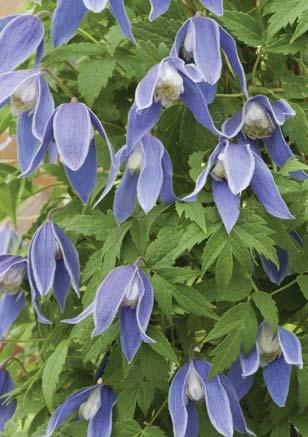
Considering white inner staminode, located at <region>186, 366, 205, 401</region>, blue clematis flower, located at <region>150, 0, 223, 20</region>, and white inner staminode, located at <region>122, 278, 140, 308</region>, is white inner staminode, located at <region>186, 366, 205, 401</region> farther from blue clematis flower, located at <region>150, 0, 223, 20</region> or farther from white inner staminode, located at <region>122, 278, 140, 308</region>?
blue clematis flower, located at <region>150, 0, 223, 20</region>

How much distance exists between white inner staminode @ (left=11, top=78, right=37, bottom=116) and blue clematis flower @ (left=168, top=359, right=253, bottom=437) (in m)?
0.32

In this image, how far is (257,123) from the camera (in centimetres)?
89

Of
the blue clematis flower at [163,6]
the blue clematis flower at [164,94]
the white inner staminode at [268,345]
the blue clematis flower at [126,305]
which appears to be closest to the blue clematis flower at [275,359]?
the white inner staminode at [268,345]

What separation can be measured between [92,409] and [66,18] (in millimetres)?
427

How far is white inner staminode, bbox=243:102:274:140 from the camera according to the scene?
89cm

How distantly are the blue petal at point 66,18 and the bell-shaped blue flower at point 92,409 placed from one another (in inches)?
15.5

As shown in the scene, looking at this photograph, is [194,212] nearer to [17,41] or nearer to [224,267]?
[224,267]

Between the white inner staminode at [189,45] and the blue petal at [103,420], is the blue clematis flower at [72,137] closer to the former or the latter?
the white inner staminode at [189,45]

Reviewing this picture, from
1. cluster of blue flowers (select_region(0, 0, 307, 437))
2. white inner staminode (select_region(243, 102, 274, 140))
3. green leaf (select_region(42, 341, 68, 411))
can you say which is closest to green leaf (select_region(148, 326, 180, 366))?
cluster of blue flowers (select_region(0, 0, 307, 437))

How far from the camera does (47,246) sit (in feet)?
3.14

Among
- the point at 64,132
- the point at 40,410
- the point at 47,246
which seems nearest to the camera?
the point at 64,132

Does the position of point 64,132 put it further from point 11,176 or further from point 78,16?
point 11,176

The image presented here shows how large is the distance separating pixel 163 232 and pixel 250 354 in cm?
15

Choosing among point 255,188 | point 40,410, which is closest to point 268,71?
point 255,188
